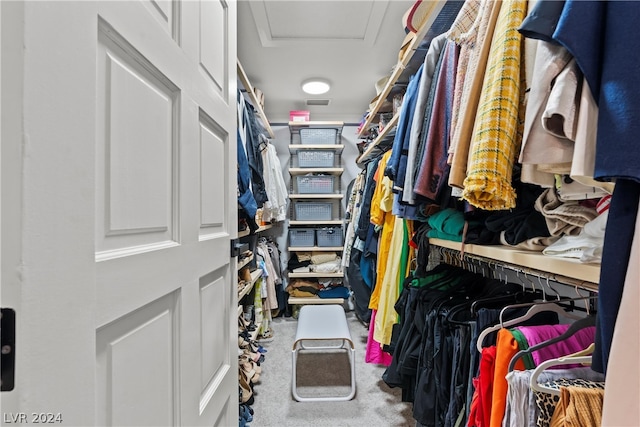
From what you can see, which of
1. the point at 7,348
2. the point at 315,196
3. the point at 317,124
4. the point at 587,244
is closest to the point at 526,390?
the point at 587,244

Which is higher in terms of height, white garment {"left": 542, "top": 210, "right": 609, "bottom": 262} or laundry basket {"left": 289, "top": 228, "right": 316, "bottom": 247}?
white garment {"left": 542, "top": 210, "right": 609, "bottom": 262}

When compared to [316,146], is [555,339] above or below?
below

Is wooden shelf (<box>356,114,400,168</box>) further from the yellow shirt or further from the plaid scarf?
the plaid scarf

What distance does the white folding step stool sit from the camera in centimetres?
176

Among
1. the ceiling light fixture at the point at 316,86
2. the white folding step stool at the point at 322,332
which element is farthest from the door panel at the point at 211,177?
the ceiling light fixture at the point at 316,86

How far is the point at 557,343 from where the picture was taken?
0.69 meters

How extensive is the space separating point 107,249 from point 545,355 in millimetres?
879

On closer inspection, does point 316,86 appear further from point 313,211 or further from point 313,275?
point 313,275

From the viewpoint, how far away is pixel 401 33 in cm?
197

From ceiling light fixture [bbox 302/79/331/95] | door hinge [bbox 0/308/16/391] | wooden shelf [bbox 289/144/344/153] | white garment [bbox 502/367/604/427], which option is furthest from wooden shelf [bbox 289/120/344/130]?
door hinge [bbox 0/308/16/391]

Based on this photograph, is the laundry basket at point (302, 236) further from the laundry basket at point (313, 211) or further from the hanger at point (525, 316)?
the hanger at point (525, 316)

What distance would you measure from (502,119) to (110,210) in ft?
2.28

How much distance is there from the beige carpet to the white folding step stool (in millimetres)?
48

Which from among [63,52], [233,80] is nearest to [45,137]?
[63,52]
